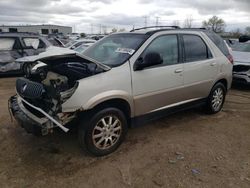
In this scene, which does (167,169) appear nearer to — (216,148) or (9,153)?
(216,148)

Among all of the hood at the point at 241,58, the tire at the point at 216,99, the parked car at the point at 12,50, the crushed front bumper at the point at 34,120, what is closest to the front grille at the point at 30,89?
the crushed front bumper at the point at 34,120

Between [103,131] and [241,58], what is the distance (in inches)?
272

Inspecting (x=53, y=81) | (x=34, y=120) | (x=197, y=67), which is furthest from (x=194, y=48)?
(x=34, y=120)

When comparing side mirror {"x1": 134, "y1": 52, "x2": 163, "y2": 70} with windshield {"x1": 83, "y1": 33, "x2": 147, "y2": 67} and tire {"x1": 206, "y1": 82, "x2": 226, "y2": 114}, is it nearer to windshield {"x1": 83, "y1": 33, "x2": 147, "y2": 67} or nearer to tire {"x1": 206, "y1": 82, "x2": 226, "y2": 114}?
windshield {"x1": 83, "y1": 33, "x2": 147, "y2": 67}

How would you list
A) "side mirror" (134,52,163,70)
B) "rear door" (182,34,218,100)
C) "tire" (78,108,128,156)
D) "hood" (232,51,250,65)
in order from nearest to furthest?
"tire" (78,108,128,156)
"side mirror" (134,52,163,70)
"rear door" (182,34,218,100)
"hood" (232,51,250,65)

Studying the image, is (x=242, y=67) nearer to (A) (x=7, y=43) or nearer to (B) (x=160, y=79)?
(B) (x=160, y=79)

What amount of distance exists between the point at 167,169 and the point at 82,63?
186 centimetres

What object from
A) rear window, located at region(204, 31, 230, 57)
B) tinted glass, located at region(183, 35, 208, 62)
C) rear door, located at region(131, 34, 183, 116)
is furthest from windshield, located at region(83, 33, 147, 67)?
rear window, located at region(204, 31, 230, 57)

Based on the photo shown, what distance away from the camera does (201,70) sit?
4.71 m

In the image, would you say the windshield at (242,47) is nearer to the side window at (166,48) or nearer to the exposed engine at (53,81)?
the side window at (166,48)

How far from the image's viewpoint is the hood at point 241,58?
8137mm

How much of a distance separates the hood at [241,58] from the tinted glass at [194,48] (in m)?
3.95

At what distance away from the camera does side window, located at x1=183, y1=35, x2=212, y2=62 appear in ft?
14.7

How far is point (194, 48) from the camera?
15.2 feet
